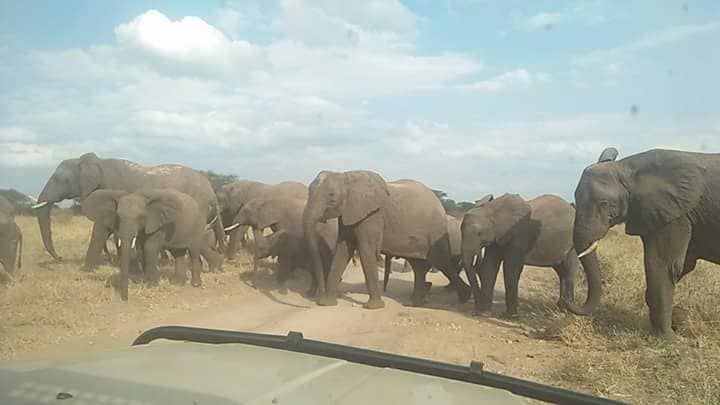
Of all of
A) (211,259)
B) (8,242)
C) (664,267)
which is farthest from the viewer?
(211,259)

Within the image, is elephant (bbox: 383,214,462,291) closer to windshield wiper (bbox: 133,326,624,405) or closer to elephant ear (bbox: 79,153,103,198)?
elephant ear (bbox: 79,153,103,198)

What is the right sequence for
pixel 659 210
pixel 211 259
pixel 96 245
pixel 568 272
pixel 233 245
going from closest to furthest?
pixel 659 210 → pixel 568 272 → pixel 96 245 → pixel 211 259 → pixel 233 245

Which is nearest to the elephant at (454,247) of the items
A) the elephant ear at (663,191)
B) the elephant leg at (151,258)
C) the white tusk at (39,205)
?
the elephant leg at (151,258)

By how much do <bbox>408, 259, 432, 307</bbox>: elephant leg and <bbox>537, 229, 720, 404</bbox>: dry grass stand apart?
118 inches

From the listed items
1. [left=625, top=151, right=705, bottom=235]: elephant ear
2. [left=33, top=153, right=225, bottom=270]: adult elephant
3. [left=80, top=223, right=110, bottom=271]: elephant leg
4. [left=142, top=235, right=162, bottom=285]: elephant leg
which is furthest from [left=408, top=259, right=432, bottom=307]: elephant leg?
[left=80, top=223, right=110, bottom=271]: elephant leg

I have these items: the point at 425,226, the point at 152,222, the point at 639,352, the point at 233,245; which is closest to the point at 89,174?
the point at 233,245

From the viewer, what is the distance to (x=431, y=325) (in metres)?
9.43

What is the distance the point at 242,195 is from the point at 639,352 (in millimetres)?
13111

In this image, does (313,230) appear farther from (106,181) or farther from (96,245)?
(106,181)

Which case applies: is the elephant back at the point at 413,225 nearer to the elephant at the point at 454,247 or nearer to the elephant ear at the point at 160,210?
the elephant at the point at 454,247

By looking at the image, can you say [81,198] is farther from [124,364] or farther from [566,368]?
[124,364]

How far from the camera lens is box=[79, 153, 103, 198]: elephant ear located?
14688 millimetres

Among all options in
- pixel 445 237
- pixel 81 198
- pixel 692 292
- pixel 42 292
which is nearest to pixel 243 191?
pixel 81 198

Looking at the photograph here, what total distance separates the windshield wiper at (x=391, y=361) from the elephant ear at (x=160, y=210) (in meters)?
8.96
